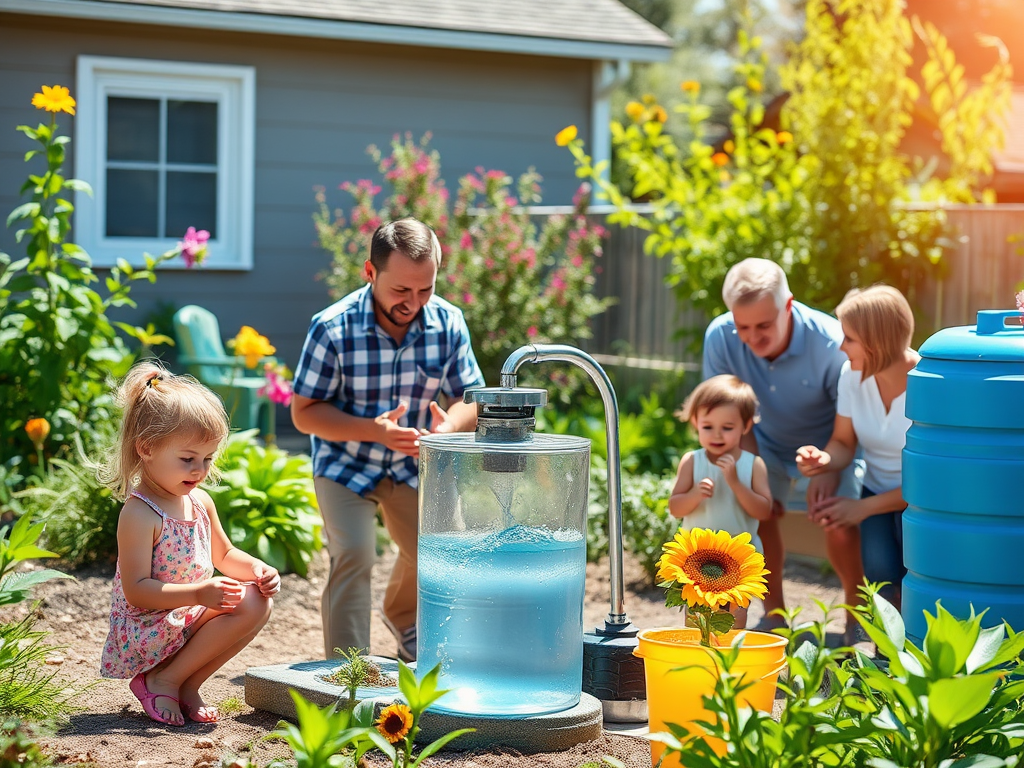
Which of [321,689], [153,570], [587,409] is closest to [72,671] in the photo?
[153,570]

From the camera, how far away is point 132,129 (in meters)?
9.70

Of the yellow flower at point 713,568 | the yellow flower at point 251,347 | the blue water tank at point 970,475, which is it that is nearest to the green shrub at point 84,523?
the yellow flower at point 251,347

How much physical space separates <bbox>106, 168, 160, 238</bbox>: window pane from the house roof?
1.27m

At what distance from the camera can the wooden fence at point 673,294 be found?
6852 millimetres

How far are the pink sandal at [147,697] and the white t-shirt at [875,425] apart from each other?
2.78m

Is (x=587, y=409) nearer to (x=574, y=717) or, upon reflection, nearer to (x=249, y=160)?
(x=249, y=160)

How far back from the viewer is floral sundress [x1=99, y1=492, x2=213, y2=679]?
3.35 metres

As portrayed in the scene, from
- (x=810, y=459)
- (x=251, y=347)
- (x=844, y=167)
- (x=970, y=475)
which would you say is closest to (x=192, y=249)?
(x=251, y=347)

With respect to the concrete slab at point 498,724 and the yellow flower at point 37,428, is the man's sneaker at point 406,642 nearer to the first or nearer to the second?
the concrete slab at point 498,724

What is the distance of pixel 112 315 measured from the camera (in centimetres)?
962

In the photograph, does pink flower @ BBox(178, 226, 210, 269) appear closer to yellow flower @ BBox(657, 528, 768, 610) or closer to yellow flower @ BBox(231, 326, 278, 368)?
yellow flower @ BBox(231, 326, 278, 368)

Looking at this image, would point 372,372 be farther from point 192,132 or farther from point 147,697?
point 192,132

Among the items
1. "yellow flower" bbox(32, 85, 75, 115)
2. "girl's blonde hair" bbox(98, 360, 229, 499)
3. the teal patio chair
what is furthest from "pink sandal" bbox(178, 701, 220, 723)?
the teal patio chair

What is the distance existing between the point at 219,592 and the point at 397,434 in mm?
922
